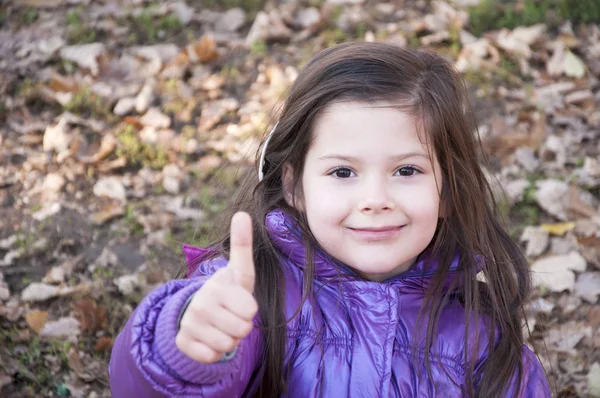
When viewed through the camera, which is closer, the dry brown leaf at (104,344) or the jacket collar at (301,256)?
the jacket collar at (301,256)

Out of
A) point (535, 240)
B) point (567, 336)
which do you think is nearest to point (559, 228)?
point (535, 240)

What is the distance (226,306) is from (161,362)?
0.78 feet

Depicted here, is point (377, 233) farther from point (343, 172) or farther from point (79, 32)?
point (79, 32)

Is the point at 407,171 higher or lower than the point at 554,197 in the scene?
higher

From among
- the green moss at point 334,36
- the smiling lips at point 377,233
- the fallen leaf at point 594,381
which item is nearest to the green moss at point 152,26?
the green moss at point 334,36

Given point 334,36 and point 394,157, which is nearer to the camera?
point 394,157

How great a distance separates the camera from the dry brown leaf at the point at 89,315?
9.91ft

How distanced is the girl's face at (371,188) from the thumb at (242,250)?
21.4 inches

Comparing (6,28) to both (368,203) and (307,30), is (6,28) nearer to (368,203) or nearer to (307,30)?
(307,30)

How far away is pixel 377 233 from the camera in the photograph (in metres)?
2.13

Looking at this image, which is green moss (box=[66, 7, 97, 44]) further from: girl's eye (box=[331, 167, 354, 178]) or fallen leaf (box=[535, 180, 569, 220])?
girl's eye (box=[331, 167, 354, 178])

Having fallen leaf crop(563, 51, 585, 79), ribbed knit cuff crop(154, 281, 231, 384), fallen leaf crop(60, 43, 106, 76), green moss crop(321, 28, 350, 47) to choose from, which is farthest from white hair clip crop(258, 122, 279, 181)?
fallen leaf crop(563, 51, 585, 79)

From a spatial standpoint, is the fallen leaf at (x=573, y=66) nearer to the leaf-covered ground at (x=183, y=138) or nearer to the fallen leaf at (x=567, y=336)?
the leaf-covered ground at (x=183, y=138)

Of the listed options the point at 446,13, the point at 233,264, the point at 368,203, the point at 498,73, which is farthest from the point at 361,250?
the point at 446,13
